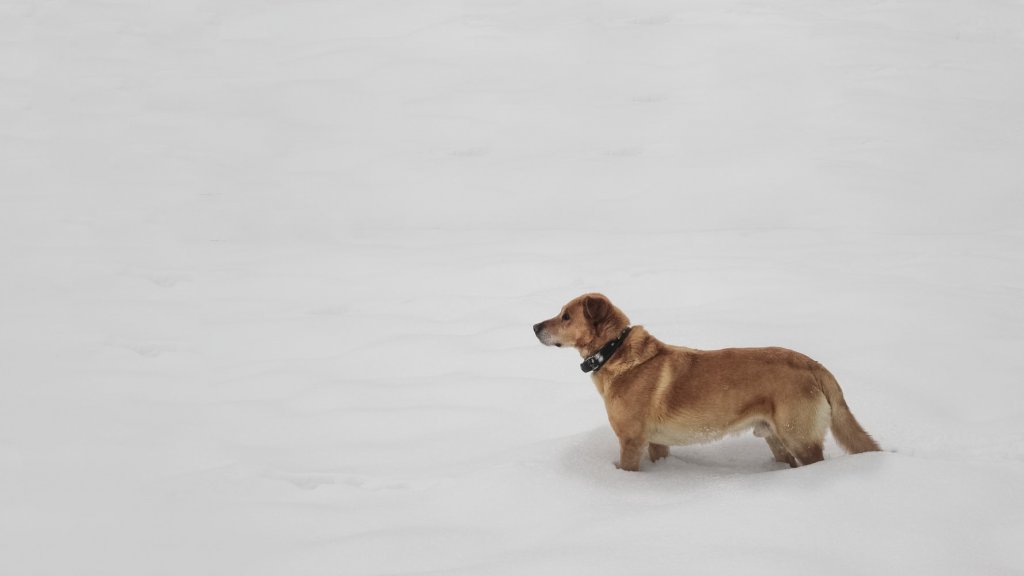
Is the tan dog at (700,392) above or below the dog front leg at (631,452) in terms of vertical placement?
above

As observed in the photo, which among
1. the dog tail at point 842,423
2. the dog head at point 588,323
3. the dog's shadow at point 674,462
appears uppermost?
the dog head at point 588,323

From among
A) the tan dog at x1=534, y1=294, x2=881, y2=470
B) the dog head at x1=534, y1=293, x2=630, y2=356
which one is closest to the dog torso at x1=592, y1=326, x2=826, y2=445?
the tan dog at x1=534, y1=294, x2=881, y2=470

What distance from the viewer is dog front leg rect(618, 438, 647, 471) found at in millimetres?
3702

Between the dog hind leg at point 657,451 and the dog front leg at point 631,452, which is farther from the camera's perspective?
the dog hind leg at point 657,451

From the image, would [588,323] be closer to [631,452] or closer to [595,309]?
[595,309]

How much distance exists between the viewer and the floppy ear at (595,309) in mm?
3852

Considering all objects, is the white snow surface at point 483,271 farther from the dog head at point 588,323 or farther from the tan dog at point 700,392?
the dog head at point 588,323

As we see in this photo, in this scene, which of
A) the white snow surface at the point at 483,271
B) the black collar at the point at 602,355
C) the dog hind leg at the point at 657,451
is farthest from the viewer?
the dog hind leg at the point at 657,451

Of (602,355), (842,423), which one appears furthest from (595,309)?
(842,423)

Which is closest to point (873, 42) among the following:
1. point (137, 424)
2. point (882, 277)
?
point (882, 277)

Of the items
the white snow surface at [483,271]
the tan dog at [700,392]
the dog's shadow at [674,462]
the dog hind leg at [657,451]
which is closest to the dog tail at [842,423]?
the tan dog at [700,392]

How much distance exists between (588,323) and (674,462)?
2.67 feet

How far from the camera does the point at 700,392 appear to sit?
3570mm

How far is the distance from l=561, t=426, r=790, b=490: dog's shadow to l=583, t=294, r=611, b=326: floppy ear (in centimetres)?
66
